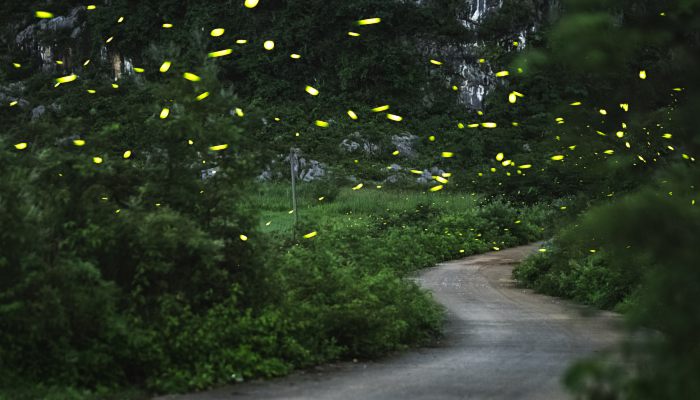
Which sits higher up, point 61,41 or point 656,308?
point 656,308

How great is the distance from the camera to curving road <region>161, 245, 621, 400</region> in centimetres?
1002

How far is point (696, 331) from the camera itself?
4.00 m

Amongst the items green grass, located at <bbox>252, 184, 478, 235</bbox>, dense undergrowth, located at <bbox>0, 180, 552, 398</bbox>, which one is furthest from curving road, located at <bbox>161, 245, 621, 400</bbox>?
green grass, located at <bbox>252, 184, 478, 235</bbox>

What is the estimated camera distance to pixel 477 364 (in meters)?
12.0

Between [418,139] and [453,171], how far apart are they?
3784mm

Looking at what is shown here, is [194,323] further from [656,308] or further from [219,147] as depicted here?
[656,308]

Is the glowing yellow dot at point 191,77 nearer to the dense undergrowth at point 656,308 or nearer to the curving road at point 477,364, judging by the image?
the curving road at point 477,364

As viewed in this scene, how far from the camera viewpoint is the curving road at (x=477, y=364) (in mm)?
10016

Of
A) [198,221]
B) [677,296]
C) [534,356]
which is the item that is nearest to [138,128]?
[198,221]

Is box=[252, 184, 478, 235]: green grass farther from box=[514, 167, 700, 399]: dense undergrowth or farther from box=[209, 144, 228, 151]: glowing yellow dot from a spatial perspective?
→ box=[514, 167, 700, 399]: dense undergrowth

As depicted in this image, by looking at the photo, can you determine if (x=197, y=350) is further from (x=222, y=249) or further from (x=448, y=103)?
(x=448, y=103)

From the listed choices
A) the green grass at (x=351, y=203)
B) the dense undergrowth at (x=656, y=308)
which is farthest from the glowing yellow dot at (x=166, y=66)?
the green grass at (x=351, y=203)

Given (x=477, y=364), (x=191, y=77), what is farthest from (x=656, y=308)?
(x=191, y=77)

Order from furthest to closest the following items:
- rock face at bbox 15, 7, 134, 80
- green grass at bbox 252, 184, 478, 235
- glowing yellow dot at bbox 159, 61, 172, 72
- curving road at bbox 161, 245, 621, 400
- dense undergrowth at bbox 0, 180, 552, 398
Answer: rock face at bbox 15, 7, 134, 80 → green grass at bbox 252, 184, 478, 235 → glowing yellow dot at bbox 159, 61, 172, 72 → curving road at bbox 161, 245, 621, 400 → dense undergrowth at bbox 0, 180, 552, 398
